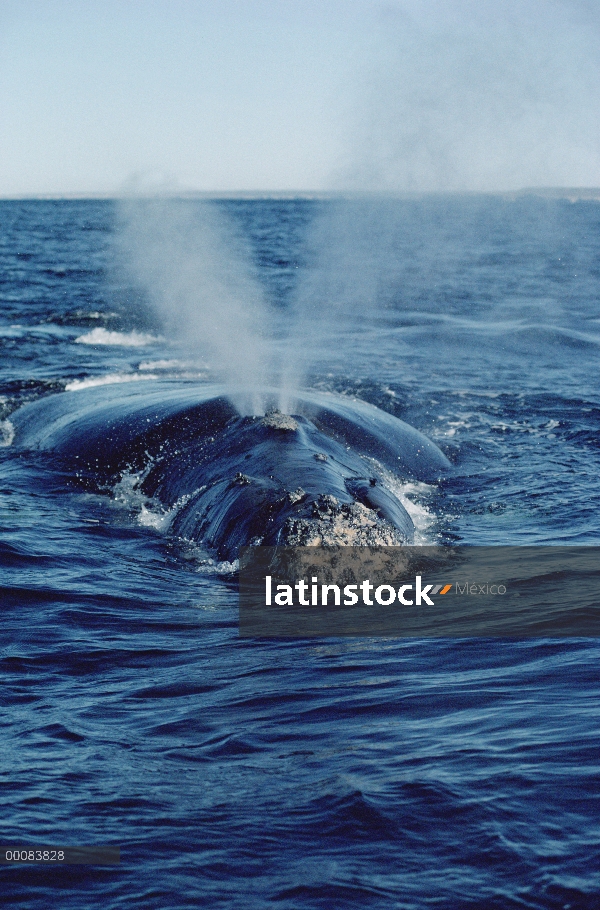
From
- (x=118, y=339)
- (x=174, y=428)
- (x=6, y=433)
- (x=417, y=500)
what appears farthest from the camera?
(x=118, y=339)

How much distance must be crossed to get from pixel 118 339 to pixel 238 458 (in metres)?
18.3

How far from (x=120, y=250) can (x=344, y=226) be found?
21.6m

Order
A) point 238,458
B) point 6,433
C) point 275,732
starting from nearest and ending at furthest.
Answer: point 275,732 < point 238,458 < point 6,433

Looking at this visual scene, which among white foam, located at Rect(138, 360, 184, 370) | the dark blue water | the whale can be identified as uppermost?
white foam, located at Rect(138, 360, 184, 370)

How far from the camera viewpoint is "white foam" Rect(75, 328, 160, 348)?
28672mm

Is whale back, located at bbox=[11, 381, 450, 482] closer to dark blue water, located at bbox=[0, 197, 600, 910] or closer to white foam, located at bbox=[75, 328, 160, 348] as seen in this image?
dark blue water, located at bbox=[0, 197, 600, 910]

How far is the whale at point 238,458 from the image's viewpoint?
989 cm

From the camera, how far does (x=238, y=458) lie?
471 inches

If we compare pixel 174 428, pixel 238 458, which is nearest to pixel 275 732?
pixel 238 458

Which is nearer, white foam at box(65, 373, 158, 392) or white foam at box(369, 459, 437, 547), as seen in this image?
white foam at box(369, 459, 437, 547)

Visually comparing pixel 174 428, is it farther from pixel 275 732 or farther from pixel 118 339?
pixel 118 339

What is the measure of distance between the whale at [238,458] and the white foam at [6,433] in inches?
5.0

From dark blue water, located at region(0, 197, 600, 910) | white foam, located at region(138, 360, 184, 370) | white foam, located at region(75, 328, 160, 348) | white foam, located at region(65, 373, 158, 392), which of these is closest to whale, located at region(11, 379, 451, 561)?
dark blue water, located at region(0, 197, 600, 910)

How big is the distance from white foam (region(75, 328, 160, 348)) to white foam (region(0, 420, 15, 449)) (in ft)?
34.2
